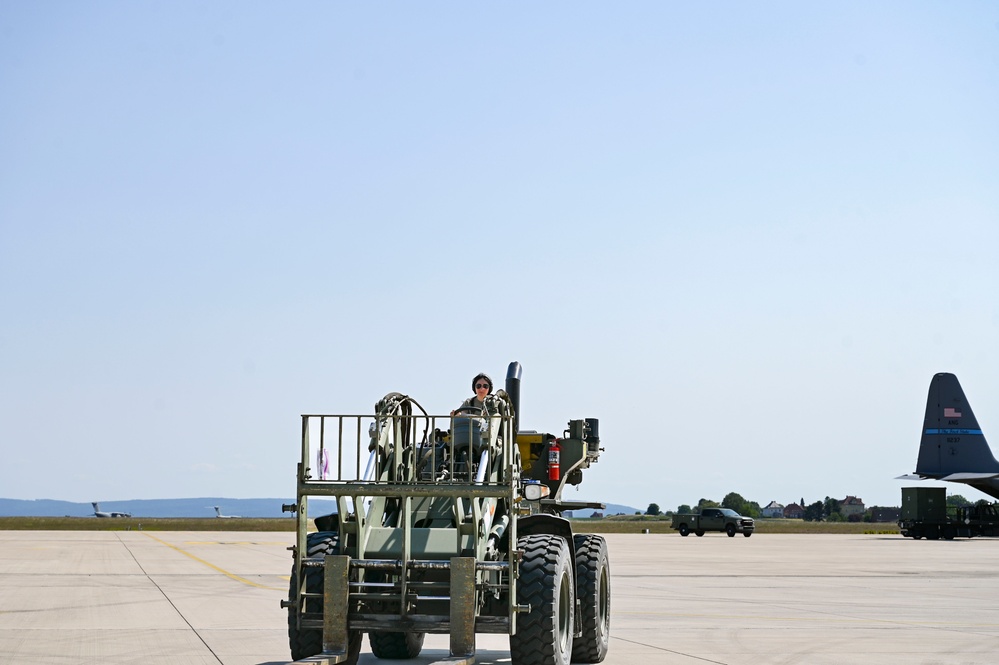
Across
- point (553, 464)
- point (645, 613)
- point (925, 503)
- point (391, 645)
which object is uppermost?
point (553, 464)

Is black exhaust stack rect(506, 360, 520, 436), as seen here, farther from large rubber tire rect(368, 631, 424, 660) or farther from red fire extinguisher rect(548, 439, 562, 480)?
large rubber tire rect(368, 631, 424, 660)

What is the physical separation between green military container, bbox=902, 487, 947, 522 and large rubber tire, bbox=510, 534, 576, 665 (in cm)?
5473

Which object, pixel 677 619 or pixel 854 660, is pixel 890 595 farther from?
pixel 854 660

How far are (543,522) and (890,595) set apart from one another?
12131 mm

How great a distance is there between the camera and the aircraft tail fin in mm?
64125

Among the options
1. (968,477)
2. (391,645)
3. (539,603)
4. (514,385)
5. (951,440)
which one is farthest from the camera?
(951,440)

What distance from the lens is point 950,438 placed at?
64.9 meters

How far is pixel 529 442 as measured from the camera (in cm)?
1344

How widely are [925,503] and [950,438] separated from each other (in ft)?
20.6

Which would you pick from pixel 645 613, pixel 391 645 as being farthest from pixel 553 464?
pixel 645 613

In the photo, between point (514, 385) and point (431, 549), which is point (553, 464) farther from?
point (431, 549)

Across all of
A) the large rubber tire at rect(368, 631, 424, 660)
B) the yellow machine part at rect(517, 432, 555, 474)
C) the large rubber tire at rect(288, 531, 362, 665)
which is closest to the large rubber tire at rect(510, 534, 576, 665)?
the large rubber tire at rect(288, 531, 362, 665)

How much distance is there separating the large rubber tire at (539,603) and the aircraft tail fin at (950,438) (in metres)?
58.7

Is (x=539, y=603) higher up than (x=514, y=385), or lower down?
lower down
